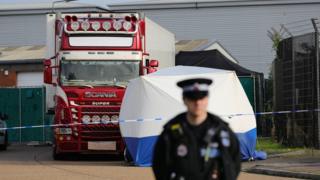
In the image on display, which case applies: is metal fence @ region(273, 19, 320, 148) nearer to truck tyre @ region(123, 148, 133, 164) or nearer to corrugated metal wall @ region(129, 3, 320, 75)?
truck tyre @ region(123, 148, 133, 164)

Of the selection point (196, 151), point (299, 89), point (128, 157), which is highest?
point (299, 89)

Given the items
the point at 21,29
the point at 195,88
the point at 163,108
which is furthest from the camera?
the point at 21,29

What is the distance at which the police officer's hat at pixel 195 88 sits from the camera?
5.45m

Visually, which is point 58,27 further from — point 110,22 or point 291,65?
point 291,65

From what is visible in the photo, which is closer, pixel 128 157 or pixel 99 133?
pixel 128 157

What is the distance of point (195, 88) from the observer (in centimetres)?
550

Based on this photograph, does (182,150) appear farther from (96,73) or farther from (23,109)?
(23,109)

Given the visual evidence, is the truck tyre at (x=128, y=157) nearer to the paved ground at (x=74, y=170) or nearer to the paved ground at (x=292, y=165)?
the paved ground at (x=74, y=170)

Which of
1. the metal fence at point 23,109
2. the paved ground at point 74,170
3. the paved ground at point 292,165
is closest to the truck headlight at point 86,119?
the paved ground at point 74,170

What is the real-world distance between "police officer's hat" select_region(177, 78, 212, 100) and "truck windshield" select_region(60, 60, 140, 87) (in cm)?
1346

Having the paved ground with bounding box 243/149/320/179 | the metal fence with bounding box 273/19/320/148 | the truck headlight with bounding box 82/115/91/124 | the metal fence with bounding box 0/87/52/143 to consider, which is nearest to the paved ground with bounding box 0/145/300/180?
the paved ground with bounding box 243/149/320/179

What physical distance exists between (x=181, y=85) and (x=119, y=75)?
1361cm

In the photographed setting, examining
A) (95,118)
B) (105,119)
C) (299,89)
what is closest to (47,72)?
(95,118)

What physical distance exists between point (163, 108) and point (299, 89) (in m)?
5.80
